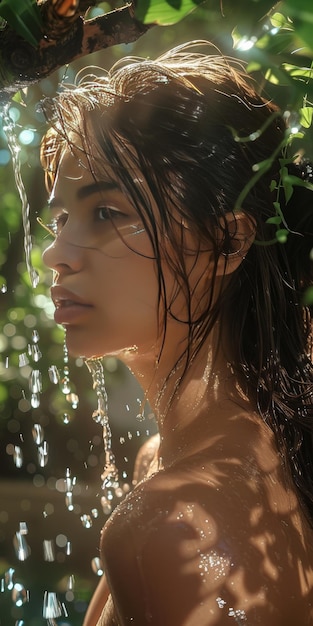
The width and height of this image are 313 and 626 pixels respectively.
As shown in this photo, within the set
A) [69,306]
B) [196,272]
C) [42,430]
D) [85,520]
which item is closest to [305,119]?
[196,272]

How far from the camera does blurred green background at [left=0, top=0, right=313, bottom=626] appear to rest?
3.18m

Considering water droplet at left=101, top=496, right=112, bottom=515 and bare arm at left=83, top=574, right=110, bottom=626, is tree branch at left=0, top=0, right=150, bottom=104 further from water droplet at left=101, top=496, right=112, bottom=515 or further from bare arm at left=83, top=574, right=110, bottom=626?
water droplet at left=101, top=496, right=112, bottom=515

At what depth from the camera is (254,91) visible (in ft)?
5.17

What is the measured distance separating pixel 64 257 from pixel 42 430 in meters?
2.59

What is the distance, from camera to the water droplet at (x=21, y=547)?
402cm

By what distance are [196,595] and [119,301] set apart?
1.70 feet

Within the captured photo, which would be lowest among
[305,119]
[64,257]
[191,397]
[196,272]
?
[191,397]

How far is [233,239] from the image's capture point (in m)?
1.54

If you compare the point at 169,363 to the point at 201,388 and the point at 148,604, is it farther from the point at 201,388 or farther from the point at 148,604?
the point at 148,604

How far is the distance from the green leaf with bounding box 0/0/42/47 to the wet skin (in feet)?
1.34

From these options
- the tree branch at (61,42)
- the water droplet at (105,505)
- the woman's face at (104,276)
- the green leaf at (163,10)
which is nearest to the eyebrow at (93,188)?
the woman's face at (104,276)

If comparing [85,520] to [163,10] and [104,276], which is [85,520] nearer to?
[104,276]

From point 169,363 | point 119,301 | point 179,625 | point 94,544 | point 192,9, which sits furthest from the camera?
point 94,544

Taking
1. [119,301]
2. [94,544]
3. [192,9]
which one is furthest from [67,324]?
[94,544]
